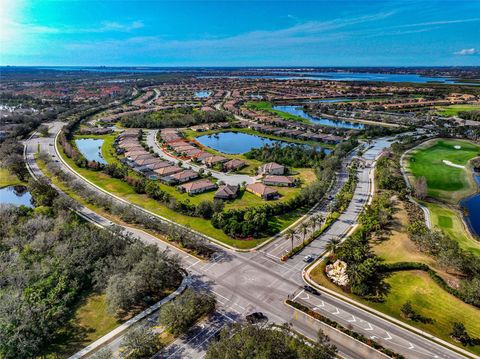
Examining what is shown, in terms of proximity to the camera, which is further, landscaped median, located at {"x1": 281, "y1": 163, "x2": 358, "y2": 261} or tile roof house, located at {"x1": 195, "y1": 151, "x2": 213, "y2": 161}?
tile roof house, located at {"x1": 195, "y1": 151, "x2": 213, "y2": 161}

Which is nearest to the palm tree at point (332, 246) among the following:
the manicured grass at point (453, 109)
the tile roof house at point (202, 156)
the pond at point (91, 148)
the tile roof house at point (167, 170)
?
the tile roof house at point (167, 170)

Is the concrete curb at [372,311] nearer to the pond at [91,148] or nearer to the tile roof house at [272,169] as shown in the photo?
the tile roof house at [272,169]

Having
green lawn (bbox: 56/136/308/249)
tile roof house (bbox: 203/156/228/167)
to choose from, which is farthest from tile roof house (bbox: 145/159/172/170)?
tile roof house (bbox: 203/156/228/167)

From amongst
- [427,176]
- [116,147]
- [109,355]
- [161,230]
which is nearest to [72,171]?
[116,147]

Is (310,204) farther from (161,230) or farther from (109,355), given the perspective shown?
(109,355)

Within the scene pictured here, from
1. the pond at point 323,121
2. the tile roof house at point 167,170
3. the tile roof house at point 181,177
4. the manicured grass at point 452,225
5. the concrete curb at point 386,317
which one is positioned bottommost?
the concrete curb at point 386,317

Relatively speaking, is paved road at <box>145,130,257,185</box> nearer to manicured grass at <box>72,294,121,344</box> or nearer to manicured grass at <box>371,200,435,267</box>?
manicured grass at <box>371,200,435,267</box>

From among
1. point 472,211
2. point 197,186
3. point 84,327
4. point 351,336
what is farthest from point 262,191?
point 472,211
